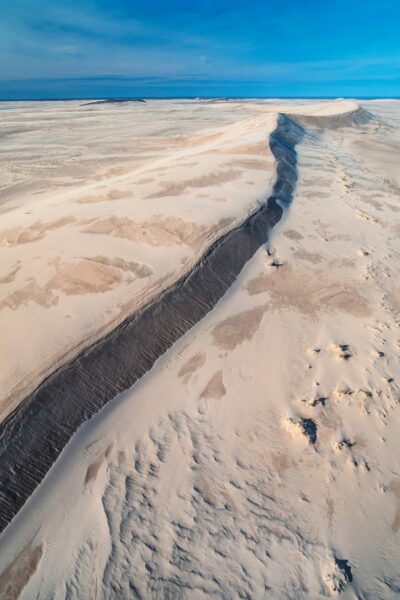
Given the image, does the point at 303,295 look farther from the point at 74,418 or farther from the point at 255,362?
the point at 74,418

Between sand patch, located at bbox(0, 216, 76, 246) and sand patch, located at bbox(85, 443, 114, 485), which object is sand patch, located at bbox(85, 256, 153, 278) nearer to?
sand patch, located at bbox(0, 216, 76, 246)

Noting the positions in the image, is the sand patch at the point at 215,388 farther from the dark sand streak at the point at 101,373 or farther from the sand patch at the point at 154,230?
the sand patch at the point at 154,230

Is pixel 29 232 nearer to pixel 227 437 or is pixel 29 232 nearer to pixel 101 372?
pixel 101 372

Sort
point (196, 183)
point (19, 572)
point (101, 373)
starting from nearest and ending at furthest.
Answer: point (19, 572) → point (101, 373) → point (196, 183)

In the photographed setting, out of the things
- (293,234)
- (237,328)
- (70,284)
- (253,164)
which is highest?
(70,284)

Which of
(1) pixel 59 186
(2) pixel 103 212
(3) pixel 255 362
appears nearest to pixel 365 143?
(1) pixel 59 186

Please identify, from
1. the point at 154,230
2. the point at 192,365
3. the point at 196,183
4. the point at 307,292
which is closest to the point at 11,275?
the point at 154,230

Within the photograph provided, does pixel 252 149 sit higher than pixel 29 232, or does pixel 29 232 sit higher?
pixel 29 232
